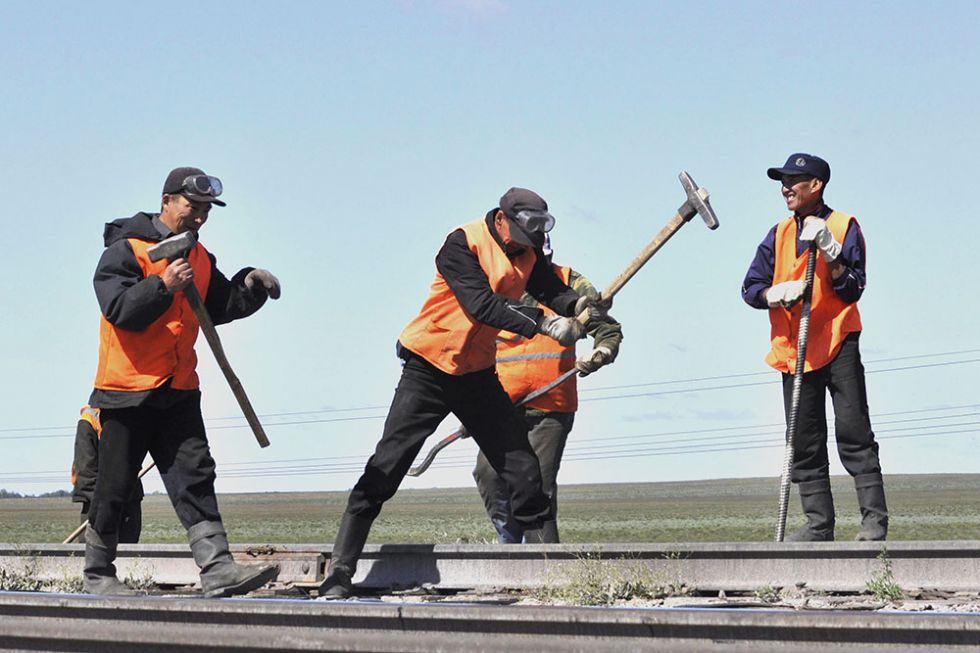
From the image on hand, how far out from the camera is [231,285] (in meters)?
8.45

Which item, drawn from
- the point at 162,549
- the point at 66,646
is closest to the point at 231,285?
the point at 162,549

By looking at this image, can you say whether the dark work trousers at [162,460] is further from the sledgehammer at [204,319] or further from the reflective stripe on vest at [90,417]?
the reflective stripe on vest at [90,417]

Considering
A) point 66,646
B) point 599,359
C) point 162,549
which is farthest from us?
point 599,359

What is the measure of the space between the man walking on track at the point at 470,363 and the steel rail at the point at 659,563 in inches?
10.5

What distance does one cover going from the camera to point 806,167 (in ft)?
30.5

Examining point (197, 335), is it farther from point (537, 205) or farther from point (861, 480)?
point (861, 480)

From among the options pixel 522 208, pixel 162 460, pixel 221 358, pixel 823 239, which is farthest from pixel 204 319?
pixel 823 239

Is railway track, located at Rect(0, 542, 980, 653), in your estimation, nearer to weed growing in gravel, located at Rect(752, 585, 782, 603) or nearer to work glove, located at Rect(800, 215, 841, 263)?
weed growing in gravel, located at Rect(752, 585, 782, 603)

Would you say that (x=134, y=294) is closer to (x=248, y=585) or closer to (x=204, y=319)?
(x=204, y=319)

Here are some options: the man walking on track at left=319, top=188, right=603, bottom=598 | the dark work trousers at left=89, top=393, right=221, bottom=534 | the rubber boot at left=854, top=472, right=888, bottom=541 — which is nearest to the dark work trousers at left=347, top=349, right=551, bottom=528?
the man walking on track at left=319, top=188, right=603, bottom=598

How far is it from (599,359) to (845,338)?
1.62 m

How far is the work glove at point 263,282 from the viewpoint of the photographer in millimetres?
8367

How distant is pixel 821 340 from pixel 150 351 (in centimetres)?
358

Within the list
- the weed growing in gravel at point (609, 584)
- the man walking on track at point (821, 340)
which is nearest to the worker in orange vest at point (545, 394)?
the man walking on track at point (821, 340)
